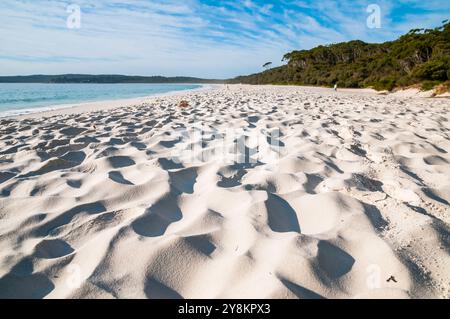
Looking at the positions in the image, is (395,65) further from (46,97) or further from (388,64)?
(46,97)

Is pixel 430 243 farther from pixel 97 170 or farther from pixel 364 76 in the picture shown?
pixel 364 76

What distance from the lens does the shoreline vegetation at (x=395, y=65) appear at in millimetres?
17312

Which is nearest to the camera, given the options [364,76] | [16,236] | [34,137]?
[16,236]

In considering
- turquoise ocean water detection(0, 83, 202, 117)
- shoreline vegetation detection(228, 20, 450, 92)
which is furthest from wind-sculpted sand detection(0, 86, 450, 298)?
shoreline vegetation detection(228, 20, 450, 92)

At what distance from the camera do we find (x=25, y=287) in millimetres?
1192

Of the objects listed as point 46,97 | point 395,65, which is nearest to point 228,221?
point 46,97

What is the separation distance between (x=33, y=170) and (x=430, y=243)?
8.99ft

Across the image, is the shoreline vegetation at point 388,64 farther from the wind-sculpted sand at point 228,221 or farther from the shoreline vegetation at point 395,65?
the wind-sculpted sand at point 228,221

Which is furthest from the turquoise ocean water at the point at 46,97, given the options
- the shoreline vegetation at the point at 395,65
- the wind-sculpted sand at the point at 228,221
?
the shoreline vegetation at the point at 395,65

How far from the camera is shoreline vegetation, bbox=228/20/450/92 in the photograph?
17.3 metres

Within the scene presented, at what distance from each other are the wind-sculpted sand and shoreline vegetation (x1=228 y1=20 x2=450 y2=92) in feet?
37.1

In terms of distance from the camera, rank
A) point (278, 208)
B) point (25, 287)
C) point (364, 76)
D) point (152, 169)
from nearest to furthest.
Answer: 1. point (25, 287)
2. point (278, 208)
3. point (152, 169)
4. point (364, 76)
